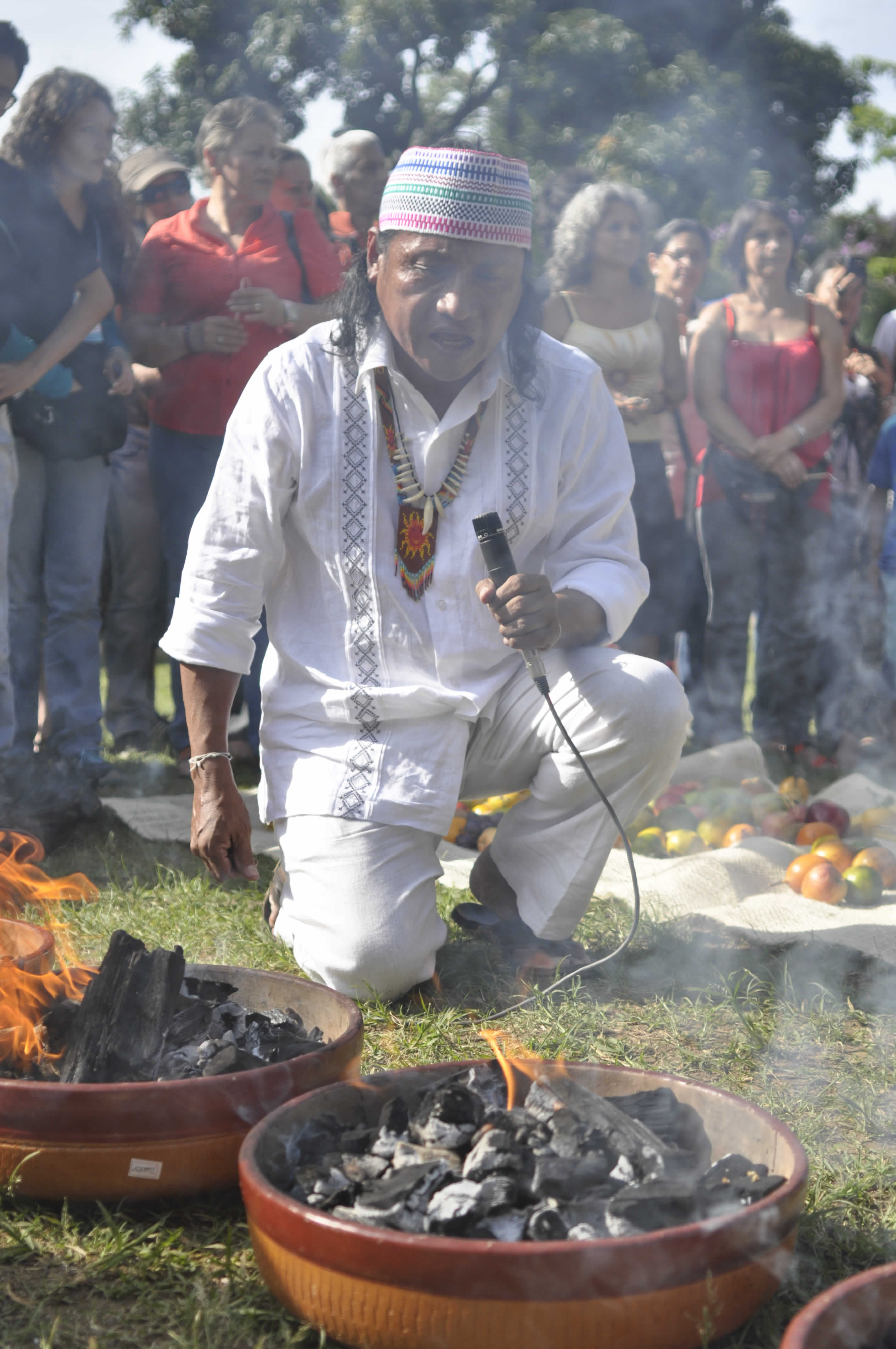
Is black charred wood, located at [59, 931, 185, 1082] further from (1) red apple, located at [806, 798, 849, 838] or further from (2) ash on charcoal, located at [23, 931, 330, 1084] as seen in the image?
(1) red apple, located at [806, 798, 849, 838]

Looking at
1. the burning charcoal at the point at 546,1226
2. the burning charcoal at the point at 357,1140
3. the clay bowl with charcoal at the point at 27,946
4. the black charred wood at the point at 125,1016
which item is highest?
the burning charcoal at the point at 546,1226

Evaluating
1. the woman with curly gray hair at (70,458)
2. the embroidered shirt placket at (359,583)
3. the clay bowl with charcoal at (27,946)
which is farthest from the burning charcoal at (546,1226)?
the woman with curly gray hair at (70,458)

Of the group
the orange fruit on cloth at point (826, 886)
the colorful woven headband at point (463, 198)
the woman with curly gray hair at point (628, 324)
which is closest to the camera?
the colorful woven headband at point (463, 198)

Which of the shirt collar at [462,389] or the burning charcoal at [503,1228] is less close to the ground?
the shirt collar at [462,389]

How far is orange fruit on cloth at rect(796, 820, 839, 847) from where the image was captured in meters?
4.28

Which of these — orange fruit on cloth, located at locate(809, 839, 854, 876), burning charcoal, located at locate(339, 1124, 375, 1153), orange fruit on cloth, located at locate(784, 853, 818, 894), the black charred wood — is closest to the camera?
burning charcoal, located at locate(339, 1124, 375, 1153)

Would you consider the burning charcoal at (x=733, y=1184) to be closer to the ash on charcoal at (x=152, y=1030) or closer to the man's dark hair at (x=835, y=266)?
the ash on charcoal at (x=152, y=1030)

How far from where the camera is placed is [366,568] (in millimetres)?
2932

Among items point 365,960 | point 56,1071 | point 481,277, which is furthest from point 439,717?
point 56,1071

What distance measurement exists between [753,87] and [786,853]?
150 inches

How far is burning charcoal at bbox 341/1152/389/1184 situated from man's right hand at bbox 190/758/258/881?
3.06ft

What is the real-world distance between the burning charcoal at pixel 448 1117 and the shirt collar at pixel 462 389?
161 centimetres

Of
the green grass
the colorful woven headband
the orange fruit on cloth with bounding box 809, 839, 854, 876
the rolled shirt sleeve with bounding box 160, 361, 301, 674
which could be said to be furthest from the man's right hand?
the orange fruit on cloth with bounding box 809, 839, 854, 876

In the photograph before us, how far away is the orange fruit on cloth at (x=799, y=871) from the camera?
380cm
